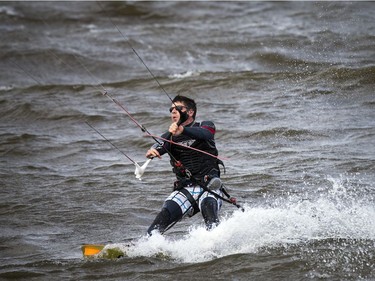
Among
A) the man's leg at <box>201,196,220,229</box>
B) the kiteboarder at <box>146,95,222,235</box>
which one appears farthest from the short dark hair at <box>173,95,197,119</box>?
the man's leg at <box>201,196,220,229</box>

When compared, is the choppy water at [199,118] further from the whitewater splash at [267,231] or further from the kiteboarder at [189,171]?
the kiteboarder at [189,171]

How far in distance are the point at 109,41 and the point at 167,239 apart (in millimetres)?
17830

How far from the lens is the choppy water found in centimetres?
900

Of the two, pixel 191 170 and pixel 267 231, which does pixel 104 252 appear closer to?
pixel 191 170

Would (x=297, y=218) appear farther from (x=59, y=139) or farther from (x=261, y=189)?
(x=59, y=139)

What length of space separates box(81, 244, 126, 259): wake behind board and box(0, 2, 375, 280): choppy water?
0.33 ft

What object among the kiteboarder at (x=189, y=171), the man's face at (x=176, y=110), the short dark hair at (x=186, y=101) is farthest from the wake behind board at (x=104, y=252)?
the short dark hair at (x=186, y=101)

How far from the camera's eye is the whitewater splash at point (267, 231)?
8.95 m

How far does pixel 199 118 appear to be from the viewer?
55.4ft

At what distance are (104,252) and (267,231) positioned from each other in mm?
2120

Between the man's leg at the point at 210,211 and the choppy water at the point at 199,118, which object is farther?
the choppy water at the point at 199,118

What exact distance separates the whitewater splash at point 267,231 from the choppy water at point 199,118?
3cm

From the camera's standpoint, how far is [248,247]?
29.9 feet

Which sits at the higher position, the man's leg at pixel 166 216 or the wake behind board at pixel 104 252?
the man's leg at pixel 166 216
